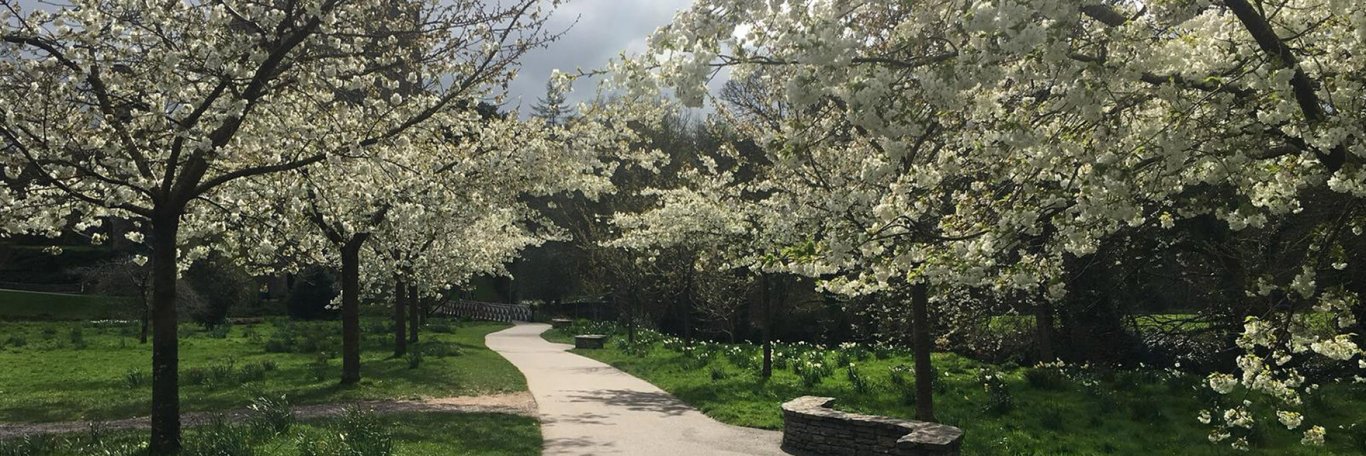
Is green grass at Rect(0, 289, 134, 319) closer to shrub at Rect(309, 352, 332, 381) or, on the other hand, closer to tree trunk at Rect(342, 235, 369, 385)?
shrub at Rect(309, 352, 332, 381)

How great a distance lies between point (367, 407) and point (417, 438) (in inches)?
106

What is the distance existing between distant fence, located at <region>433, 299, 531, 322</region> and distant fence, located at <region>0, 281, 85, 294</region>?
1581 centimetres

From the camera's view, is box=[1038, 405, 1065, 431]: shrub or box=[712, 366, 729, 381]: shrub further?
box=[712, 366, 729, 381]: shrub

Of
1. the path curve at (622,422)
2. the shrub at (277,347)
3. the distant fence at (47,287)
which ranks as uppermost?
the distant fence at (47,287)

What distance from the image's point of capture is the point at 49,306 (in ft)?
110

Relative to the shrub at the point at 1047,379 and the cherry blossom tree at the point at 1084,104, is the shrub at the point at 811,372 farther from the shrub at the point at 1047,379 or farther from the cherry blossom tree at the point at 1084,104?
the cherry blossom tree at the point at 1084,104

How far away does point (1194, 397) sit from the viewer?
11.5 metres

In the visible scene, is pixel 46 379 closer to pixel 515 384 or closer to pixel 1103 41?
pixel 515 384

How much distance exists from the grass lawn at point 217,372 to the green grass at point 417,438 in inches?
99.4

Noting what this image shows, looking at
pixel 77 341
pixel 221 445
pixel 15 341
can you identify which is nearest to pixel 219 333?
pixel 77 341

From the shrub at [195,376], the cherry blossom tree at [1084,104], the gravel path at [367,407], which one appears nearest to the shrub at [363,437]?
the gravel path at [367,407]

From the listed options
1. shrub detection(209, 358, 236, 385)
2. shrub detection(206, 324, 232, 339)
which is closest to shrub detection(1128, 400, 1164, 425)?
shrub detection(209, 358, 236, 385)

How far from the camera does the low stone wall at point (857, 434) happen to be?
751 centimetres

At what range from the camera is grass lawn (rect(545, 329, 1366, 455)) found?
355 inches
